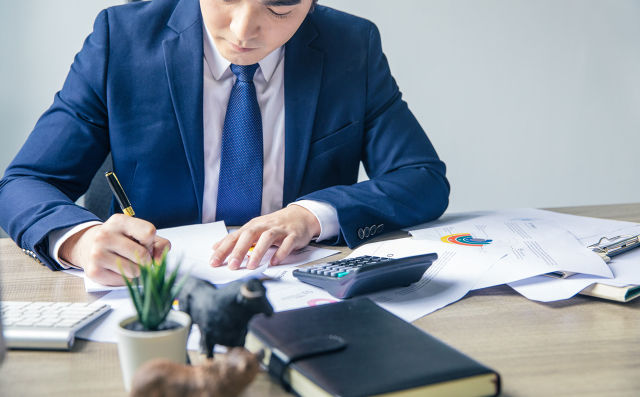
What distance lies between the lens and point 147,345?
0.56 m

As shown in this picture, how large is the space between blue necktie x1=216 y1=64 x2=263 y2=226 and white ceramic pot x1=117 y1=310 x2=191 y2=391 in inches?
33.6

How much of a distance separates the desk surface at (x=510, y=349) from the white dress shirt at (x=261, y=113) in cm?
54

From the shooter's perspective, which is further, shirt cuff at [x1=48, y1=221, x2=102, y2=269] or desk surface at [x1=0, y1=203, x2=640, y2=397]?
shirt cuff at [x1=48, y1=221, x2=102, y2=269]

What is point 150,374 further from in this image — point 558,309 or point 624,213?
point 624,213

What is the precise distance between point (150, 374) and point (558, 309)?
1.93 feet

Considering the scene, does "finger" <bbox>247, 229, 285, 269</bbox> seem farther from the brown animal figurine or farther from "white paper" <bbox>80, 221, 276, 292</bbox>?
the brown animal figurine

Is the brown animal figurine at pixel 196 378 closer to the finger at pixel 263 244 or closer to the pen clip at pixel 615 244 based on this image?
the finger at pixel 263 244

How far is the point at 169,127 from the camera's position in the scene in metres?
1.42

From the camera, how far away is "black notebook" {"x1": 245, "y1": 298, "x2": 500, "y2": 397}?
0.55m

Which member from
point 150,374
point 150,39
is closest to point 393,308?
point 150,374

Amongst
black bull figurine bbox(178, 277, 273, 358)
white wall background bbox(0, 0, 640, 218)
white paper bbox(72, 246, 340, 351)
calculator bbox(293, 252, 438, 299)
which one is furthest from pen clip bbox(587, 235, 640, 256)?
white wall background bbox(0, 0, 640, 218)

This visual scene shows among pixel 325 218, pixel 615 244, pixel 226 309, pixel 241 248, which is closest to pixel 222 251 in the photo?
pixel 241 248

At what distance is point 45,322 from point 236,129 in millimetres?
775

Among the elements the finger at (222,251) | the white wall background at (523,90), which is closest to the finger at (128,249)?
the finger at (222,251)
